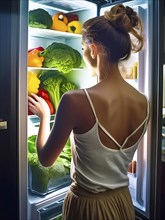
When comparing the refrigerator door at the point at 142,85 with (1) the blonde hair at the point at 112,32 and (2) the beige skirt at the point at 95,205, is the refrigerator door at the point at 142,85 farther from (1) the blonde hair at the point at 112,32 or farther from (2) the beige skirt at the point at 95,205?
(2) the beige skirt at the point at 95,205

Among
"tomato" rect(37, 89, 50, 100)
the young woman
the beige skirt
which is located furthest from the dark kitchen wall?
"tomato" rect(37, 89, 50, 100)

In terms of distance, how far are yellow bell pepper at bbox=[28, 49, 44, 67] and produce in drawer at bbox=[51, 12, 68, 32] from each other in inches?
8.1

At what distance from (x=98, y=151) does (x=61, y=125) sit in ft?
0.61

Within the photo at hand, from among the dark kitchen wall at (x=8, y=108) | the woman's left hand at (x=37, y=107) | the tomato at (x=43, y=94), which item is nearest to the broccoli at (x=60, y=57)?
the tomato at (x=43, y=94)

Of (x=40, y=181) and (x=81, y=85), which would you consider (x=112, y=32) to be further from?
(x=40, y=181)

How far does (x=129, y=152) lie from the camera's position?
1.21m

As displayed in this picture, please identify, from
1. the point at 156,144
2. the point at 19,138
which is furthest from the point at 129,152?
the point at 19,138

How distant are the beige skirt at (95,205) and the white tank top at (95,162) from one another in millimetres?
30

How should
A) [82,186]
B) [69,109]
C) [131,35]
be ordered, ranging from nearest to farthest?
1. [69,109]
2. [82,186]
3. [131,35]

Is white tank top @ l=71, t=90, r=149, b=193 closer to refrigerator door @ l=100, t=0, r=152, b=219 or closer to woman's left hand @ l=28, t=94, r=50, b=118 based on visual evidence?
woman's left hand @ l=28, t=94, r=50, b=118

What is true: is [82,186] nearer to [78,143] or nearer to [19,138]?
[78,143]

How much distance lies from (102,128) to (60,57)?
597 mm

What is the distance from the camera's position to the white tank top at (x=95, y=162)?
1075 mm

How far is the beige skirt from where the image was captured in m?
1.13
